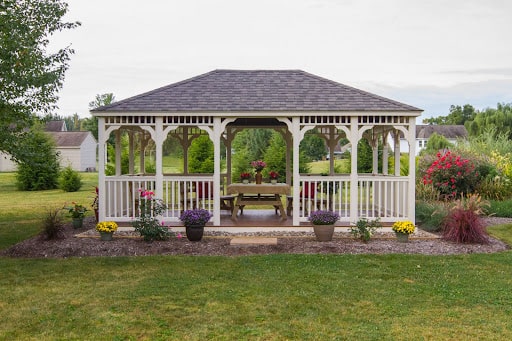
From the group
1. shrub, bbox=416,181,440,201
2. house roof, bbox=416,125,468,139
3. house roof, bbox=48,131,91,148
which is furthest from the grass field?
house roof, bbox=416,125,468,139

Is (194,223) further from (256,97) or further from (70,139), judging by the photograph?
(70,139)

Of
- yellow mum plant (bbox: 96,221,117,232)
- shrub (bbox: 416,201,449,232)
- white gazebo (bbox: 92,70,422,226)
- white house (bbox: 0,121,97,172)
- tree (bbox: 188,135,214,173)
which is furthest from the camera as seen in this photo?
white house (bbox: 0,121,97,172)

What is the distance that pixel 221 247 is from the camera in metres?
9.05

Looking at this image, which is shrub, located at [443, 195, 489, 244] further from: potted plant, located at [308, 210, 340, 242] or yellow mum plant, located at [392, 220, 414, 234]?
potted plant, located at [308, 210, 340, 242]

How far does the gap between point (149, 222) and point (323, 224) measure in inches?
135

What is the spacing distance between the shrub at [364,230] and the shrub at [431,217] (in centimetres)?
160

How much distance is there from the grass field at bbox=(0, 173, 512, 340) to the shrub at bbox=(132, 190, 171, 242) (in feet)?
4.15

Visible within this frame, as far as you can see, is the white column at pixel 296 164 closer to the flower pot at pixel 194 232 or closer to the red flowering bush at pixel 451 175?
the flower pot at pixel 194 232

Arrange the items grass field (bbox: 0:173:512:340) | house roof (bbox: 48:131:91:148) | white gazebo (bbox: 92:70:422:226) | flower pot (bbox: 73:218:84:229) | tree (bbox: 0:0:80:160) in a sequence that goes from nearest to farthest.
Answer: grass field (bbox: 0:173:512:340), tree (bbox: 0:0:80:160), white gazebo (bbox: 92:70:422:226), flower pot (bbox: 73:218:84:229), house roof (bbox: 48:131:91:148)

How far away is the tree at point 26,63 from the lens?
846 cm

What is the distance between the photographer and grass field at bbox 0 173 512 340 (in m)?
4.93

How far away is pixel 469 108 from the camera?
208ft

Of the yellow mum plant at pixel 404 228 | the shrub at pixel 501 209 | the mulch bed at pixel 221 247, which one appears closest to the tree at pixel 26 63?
the mulch bed at pixel 221 247

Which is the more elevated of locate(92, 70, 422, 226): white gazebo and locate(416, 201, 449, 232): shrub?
locate(92, 70, 422, 226): white gazebo
